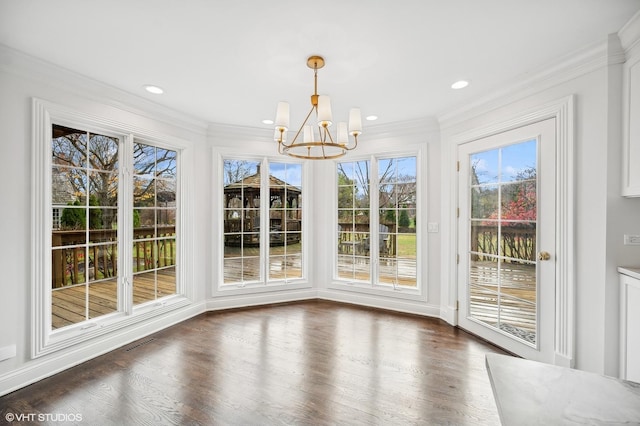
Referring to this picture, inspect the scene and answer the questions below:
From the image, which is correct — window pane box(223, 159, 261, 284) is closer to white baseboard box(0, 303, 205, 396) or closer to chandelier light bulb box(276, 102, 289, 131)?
white baseboard box(0, 303, 205, 396)

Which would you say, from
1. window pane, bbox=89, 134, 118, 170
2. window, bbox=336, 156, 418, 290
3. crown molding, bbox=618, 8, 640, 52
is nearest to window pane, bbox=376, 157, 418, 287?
window, bbox=336, 156, 418, 290

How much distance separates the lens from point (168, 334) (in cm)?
340

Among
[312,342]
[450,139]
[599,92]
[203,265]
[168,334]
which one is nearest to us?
[599,92]

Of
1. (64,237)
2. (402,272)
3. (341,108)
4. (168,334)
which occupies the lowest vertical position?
(168,334)

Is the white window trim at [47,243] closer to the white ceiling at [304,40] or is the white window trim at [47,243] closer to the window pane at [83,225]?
the window pane at [83,225]

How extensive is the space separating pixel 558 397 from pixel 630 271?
2.00 metres

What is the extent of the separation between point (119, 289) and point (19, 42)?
2.27 metres

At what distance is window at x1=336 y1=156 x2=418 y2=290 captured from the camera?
4176 mm

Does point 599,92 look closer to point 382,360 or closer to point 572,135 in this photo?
point 572,135

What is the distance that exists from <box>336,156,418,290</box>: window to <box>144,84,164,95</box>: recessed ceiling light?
98.6 inches

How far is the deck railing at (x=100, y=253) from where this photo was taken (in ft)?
8.93

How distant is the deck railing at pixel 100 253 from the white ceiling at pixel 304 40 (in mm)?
1458

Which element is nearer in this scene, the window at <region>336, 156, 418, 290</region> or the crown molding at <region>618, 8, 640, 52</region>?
the crown molding at <region>618, 8, 640, 52</region>

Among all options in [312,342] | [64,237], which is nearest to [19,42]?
[64,237]
